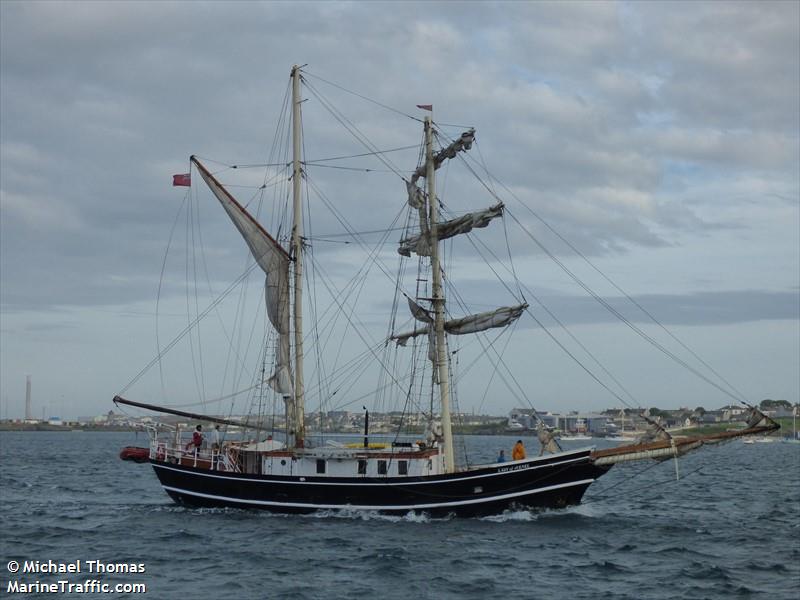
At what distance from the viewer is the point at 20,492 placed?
6272cm

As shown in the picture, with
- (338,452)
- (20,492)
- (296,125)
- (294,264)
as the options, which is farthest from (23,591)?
Answer: (20,492)

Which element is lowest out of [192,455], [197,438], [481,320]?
[192,455]

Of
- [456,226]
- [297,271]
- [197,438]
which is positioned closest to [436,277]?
[456,226]

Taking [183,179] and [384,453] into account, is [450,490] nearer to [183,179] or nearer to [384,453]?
[384,453]

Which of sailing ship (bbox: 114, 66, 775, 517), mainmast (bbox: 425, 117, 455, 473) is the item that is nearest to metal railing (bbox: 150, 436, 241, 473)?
sailing ship (bbox: 114, 66, 775, 517)

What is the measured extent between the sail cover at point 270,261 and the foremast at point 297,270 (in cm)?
72

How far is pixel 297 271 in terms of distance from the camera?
53.2 m

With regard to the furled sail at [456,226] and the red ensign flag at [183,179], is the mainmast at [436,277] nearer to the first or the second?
the furled sail at [456,226]

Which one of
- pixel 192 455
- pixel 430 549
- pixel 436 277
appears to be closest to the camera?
pixel 430 549

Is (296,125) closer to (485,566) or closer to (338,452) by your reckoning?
(338,452)

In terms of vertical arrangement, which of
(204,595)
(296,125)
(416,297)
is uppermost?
(296,125)

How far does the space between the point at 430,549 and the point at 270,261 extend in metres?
20.7

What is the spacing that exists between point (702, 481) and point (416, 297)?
38879 mm

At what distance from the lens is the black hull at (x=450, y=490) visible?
45.3 meters
